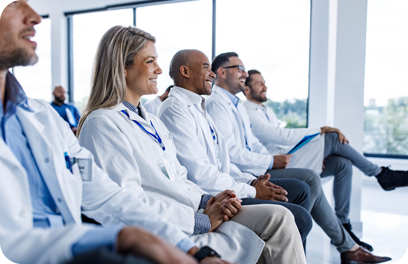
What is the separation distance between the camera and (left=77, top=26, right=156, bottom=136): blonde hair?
57.6 inches

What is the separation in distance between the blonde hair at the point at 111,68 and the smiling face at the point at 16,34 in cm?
52

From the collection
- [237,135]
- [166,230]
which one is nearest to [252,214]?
[166,230]

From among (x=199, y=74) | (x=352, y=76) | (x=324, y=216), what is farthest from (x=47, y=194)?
(x=352, y=76)

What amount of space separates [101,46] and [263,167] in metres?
1.43

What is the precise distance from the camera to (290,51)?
16.3ft

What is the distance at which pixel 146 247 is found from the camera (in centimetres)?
60

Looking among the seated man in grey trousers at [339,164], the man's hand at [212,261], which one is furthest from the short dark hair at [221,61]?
the man's hand at [212,261]

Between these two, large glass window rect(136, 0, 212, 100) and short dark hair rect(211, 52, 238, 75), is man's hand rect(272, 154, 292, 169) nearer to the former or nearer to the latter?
short dark hair rect(211, 52, 238, 75)

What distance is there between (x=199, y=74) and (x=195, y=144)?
0.59 metres

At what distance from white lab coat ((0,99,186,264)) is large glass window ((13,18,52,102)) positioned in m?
6.65

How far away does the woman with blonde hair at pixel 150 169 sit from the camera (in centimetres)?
130

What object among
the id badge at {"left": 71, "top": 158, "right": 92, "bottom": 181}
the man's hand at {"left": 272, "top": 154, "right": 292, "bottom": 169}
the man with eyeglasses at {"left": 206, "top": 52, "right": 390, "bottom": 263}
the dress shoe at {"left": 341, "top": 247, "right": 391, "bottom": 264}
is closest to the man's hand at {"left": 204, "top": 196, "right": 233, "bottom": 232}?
the id badge at {"left": 71, "top": 158, "right": 92, "bottom": 181}

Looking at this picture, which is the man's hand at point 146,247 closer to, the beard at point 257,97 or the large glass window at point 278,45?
the beard at point 257,97

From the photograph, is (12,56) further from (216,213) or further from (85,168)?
(216,213)
